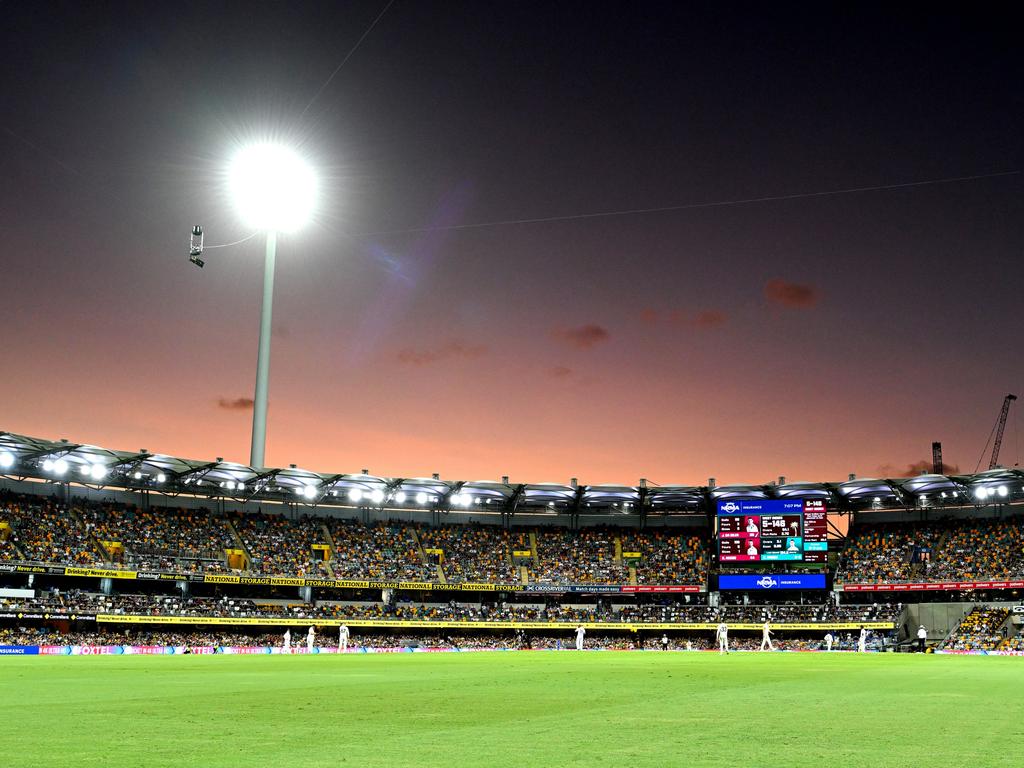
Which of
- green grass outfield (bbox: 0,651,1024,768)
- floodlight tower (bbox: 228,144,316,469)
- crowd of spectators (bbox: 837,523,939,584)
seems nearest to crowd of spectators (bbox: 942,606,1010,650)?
crowd of spectators (bbox: 837,523,939,584)

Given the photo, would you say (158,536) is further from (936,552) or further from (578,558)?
(936,552)

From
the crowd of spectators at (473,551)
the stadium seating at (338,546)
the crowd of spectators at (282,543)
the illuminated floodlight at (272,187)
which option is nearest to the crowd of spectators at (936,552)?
the stadium seating at (338,546)

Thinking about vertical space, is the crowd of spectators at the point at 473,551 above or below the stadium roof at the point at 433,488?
below

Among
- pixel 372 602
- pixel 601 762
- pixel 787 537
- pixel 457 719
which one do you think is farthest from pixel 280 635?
pixel 601 762

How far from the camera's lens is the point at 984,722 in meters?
15.3

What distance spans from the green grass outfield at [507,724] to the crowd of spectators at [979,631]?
51.7 metres

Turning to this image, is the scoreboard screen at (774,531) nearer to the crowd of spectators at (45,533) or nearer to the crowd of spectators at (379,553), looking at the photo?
the crowd of spectators at (379,553)

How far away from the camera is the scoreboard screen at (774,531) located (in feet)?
293

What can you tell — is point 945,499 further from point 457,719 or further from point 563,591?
point 457,719

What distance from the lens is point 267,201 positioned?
82062mm

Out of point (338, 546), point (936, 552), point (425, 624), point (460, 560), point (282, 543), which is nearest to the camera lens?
point (425, 624)

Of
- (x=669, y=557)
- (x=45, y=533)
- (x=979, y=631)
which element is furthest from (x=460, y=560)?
(x=979, y=631)

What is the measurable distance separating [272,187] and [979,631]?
73.5 m

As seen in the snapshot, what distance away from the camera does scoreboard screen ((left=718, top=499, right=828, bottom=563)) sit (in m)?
89.2
